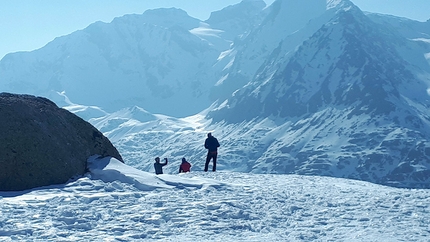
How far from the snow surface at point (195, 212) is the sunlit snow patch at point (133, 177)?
0.12ft

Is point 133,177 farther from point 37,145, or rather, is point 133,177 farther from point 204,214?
point 204,214

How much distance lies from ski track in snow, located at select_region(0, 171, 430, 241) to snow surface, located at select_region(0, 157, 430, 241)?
0.02 m

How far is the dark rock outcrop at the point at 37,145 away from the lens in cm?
1703

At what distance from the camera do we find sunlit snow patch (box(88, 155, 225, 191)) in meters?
18.5

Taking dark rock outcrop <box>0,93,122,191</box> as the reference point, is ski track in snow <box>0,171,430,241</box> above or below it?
below

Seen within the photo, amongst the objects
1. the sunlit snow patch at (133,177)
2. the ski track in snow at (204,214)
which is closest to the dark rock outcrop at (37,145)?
the sunlit snow patch at (133,177)

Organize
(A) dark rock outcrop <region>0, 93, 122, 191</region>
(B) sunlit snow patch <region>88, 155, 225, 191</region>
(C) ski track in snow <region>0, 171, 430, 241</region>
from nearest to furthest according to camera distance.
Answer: (C) ski track in snow <region>0, 171, 430, 241</region>
(A) dark rock outcrop <region>0, 93, 122, 191</region>
(B) sunlit snow patch <region>88, 155, 225, 191</region>

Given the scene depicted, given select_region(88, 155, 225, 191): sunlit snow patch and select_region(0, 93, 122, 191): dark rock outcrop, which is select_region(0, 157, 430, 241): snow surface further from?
select_region(0, 93, 122, 191): dark rock outcrop

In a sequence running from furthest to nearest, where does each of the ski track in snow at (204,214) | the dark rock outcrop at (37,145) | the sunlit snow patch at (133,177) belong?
the sunlit snow patch at (133,177)
the dark rock outcrop at (37,145)
the ski track in snow at (204,214)

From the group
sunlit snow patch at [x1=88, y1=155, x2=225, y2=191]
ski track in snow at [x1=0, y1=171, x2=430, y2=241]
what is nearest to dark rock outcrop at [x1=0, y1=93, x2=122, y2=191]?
sunlit snow patch at [x1=88, y1=155, x2=225, y2=191]

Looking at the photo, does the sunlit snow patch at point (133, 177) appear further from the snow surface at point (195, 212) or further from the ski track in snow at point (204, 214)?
the ski track in snow at point (204, 214)

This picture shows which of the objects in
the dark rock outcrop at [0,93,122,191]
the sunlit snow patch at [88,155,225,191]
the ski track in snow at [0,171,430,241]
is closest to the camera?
the ski track in snow at [0,171,430,241]

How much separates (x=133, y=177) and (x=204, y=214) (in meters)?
4.50

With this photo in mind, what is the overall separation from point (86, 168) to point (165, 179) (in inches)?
113
